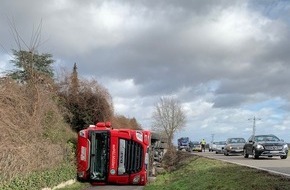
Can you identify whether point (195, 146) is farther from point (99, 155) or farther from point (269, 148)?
point (99, 155)

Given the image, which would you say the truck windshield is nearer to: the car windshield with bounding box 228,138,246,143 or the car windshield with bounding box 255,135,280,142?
the car windshield with bounding box 255,135,280,142

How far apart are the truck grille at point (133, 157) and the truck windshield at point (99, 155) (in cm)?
67

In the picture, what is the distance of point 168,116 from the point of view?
290 ft

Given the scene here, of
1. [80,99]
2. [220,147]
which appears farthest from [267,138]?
[220,147]

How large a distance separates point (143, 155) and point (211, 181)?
5867mm

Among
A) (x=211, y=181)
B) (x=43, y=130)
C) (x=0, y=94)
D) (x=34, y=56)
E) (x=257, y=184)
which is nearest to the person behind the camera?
(x=257, y=184)

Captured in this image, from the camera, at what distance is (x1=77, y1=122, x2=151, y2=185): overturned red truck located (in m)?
14.6

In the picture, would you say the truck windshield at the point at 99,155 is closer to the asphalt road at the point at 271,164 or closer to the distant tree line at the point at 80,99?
the asphalt road at the point at 271,164

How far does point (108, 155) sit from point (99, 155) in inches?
11.0

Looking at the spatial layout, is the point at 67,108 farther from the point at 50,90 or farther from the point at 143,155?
the point at 143,155

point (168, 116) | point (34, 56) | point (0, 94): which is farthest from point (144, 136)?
point (168, 116)

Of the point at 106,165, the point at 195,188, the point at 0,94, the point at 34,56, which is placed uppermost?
the point at 34,56

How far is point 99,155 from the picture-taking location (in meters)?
14.7

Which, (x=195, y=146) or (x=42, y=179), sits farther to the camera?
(x=195, y=146)
